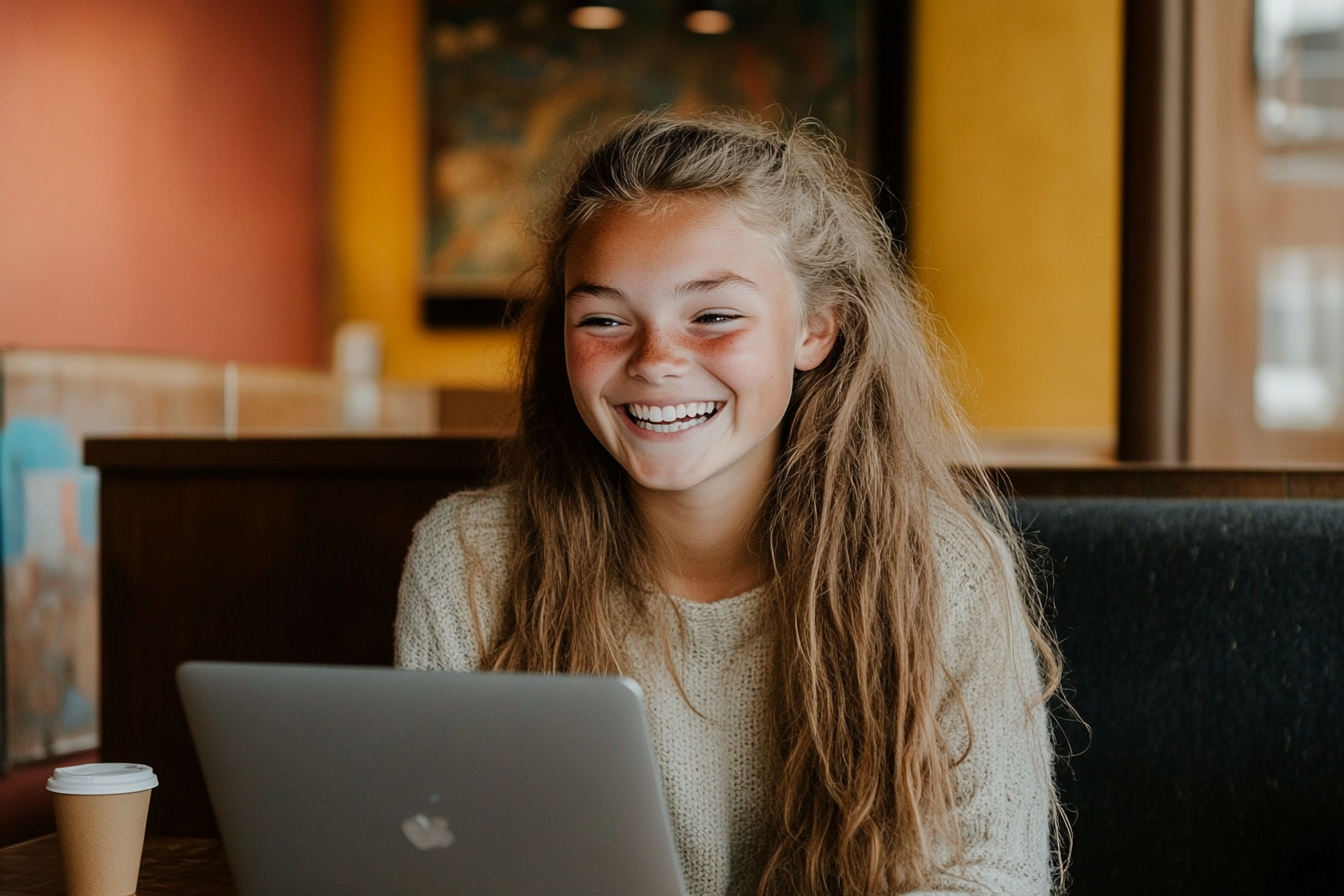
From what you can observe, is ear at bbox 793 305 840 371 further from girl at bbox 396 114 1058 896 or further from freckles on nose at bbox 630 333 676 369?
freckles on nose at bbox 630 333 676 369

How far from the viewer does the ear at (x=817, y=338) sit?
1.38 meters

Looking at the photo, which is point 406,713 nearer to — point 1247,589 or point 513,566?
point 513,566

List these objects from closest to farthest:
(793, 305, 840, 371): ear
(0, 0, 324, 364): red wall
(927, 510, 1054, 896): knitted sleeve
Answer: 1. (927, 510, 1054, 896): knitted sleeve
2. (793, 305, 840, 371): ear
3. (0, 0, 324, 364): red wall

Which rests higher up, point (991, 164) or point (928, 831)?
point (991, 164)

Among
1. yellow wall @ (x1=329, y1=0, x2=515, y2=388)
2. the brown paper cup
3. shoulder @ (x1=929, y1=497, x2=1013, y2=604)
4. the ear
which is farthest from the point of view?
yellow wall @ (x1=329, y1=0, x2=515, y2=388)

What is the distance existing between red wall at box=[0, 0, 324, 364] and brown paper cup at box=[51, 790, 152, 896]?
2419 mm

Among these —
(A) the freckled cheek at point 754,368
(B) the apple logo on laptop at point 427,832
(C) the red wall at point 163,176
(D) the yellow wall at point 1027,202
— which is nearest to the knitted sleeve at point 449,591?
(A) the freckled cheek at point 754,368

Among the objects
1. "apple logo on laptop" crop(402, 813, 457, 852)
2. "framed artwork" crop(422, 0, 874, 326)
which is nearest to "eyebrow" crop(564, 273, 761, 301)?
"apple logo on laptop" crop(402, 813, 457, 852)

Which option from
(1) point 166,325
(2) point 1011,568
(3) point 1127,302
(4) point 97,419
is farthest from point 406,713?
(1) point 166,325

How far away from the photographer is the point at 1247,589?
4.64 ft

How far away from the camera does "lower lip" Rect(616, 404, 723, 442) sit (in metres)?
1.25

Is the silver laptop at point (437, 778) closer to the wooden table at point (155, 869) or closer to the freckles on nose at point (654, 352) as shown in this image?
the wooden table at point (155, 869)

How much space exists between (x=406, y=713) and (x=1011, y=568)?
664 mm

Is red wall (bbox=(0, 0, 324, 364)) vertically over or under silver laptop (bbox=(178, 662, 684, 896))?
over
